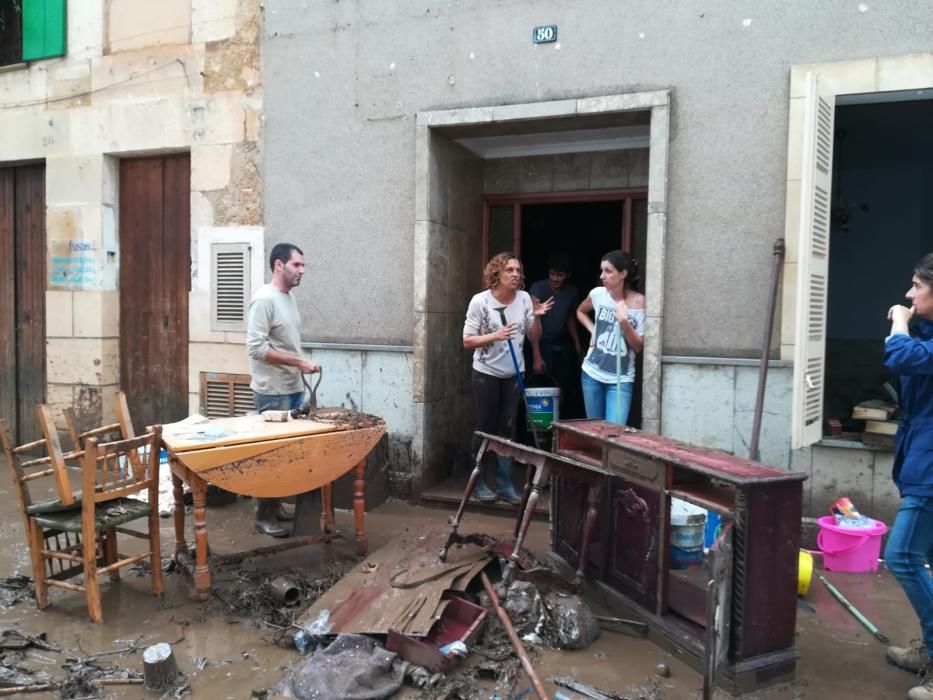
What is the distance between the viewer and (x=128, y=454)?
12.0ft

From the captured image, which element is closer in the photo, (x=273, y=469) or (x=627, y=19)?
(x=273, y=469)

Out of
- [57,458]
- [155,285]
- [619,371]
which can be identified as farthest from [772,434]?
[155,285]

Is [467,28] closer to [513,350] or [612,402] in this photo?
[513,350]

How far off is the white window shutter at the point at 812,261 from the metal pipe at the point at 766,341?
0.22 meters

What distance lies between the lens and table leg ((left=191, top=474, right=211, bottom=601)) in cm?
369

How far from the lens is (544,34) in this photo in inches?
200

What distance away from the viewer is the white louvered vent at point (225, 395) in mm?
6113

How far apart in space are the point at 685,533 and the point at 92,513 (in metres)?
2.87

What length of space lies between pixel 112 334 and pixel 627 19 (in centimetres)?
521

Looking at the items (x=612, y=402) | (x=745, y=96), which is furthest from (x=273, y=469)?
(x=745, y=96)

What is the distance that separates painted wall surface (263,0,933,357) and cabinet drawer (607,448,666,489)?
1.53m

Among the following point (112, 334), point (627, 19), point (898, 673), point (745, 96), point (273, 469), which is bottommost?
point (898, 673)

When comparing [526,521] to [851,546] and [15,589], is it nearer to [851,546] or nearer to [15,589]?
[851,546]

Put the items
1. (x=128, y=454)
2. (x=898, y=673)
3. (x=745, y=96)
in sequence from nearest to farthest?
1. (x=898, y=673)
2. (x=128, y=454)
3. (x=745, y=96)
